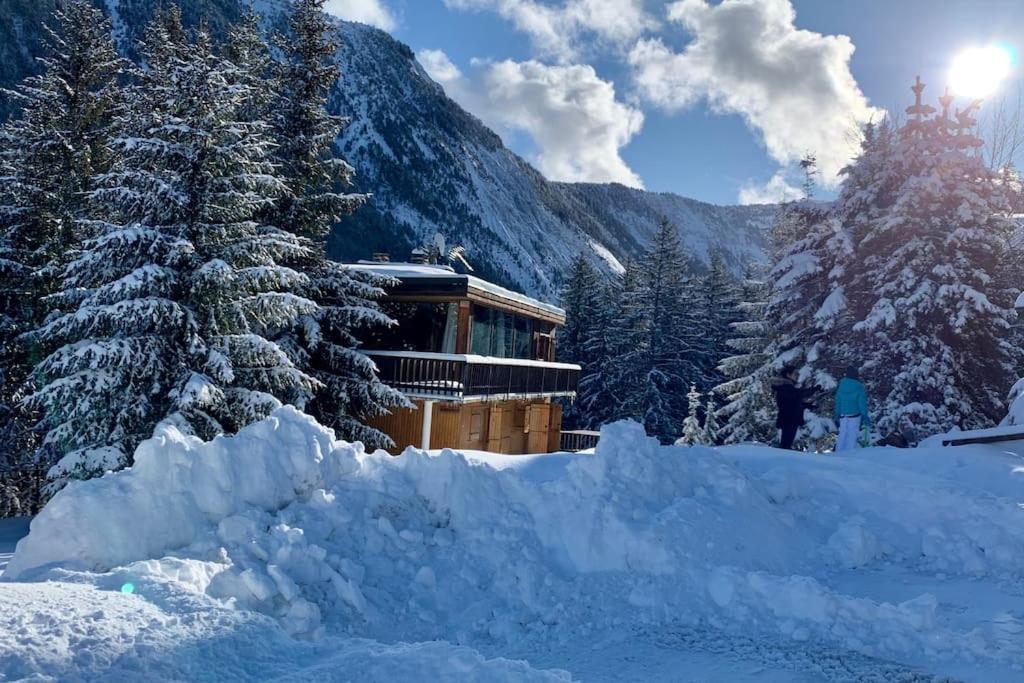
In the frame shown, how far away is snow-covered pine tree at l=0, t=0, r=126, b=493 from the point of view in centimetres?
1538

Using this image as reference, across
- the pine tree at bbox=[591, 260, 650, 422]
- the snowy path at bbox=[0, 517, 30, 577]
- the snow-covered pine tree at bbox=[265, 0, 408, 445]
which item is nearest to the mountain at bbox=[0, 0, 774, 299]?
the pine tree at bbox=[591, 260, 650, 422]

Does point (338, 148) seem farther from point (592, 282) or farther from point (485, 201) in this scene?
point (592, 282)

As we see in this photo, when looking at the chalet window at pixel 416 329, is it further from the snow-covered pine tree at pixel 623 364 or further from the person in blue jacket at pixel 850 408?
the snow-covered pine tree at pixel 623 364

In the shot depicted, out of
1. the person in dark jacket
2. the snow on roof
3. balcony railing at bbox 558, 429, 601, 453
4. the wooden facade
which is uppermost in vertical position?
the snow on roof

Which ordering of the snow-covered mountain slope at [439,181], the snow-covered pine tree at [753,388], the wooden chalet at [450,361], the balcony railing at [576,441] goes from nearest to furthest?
the wooden chalet at [450,361]
the snow-covered pine tree at [753,388]
the balcony railing at [576,441]
the snow-covered mountain slope at [439,181]

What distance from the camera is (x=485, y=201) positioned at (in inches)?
4705

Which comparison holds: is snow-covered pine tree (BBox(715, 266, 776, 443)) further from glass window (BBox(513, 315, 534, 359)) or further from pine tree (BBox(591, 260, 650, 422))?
pine tree (BBox(591, 260, 650, 422))

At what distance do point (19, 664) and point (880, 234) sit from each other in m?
20.5

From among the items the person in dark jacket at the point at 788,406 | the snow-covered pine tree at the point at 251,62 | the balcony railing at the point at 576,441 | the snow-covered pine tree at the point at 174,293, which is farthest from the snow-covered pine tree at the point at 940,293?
the snow-covered pine tree at the point at 251,62

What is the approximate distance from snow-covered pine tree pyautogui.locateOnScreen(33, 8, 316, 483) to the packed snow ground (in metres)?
5.86

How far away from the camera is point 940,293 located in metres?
16.9

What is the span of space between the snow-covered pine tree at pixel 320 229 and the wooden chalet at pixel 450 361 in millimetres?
985

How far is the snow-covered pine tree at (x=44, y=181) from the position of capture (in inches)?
605

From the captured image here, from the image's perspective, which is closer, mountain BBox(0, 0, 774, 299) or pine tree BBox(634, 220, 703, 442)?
pine tree BBox(634, 220, 703, 442)
